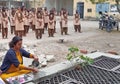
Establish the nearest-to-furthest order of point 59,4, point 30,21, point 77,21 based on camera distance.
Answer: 1. point 77,21
2. point 30,21
3. point 59,4

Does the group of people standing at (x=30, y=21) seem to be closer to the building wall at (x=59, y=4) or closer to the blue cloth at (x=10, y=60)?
the blue cloth at (x=10, y=60)

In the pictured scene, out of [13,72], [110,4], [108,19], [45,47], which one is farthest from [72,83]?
[110,4]

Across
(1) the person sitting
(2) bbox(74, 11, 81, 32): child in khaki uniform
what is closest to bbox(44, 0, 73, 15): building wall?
(2) bbox(74, 11, 81, 32): child in khaki uniform

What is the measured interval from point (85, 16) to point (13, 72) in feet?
85.7

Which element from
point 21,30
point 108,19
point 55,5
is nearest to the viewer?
point 21,30

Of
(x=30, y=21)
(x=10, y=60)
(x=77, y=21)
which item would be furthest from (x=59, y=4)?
(x=10, y=60)

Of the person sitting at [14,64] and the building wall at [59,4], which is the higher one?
the building wall at [59,4]

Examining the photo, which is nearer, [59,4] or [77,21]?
[77,21]

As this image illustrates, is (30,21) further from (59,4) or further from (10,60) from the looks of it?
(59,4)

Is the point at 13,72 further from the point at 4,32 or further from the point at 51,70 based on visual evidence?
the point at 4,32

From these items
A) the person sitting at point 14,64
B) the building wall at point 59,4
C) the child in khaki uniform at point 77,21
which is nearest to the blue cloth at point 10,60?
the person sitting at point 14,64

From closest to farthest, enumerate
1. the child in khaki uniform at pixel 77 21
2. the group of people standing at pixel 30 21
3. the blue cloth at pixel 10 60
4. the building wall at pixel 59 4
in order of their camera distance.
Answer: the blue cloth at pixel 10 60
the group of people standing at pixel 30 21
the child in khaki uniform at pixel 77 21
the building wall at pixel 59 4

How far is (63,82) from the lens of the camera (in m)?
3.86

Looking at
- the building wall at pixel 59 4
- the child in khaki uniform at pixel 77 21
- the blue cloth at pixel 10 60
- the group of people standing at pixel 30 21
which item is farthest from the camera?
the building wall at pixel 59 4
